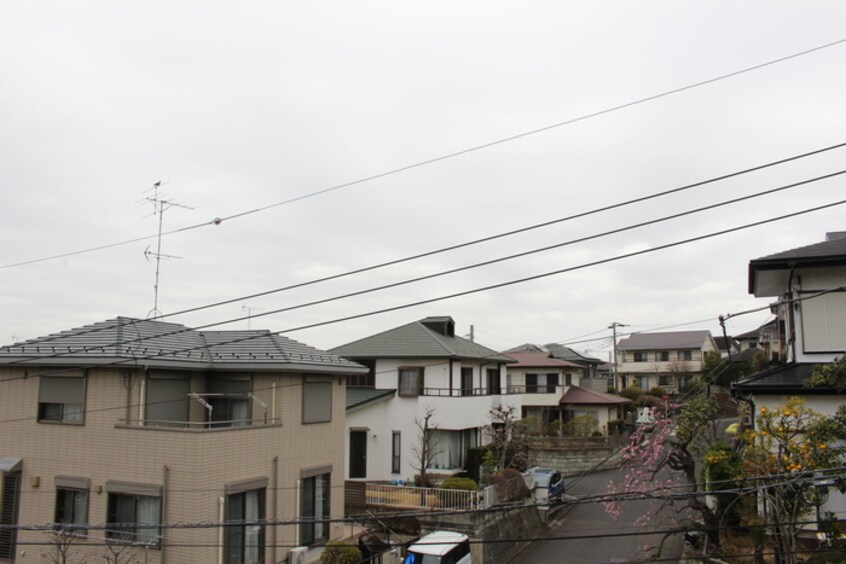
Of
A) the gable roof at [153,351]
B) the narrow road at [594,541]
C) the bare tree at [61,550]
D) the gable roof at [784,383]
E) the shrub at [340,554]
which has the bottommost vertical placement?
the narrow road at [594,541]

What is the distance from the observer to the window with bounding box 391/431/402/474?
26.2m

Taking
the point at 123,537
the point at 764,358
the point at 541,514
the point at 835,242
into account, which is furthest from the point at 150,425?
the point at 764,358

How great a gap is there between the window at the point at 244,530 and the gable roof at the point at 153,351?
3.15 m

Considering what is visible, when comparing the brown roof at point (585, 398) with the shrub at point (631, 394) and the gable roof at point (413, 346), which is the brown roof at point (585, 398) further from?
the shrub at point (631, 394)

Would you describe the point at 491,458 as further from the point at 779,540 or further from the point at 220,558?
the point at 779,540

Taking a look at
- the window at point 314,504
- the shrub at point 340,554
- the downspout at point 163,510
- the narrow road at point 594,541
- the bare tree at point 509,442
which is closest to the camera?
the downspout at point 163,510

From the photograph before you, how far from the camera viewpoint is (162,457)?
540 inches

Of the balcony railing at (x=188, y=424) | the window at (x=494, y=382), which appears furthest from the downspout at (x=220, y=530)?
the window at (x=494, y=382)

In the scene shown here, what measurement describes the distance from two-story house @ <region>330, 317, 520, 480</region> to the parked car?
387 centimetres

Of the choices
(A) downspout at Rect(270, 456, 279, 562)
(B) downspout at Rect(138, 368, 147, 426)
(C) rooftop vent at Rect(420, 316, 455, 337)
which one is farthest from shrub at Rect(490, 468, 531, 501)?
(B) downspout at Rect(138, 368, 147, 426)

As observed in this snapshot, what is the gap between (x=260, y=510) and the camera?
602 inches

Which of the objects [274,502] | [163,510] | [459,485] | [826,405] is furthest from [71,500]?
[826,405]

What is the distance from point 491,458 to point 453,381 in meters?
3.67

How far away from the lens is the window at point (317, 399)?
17.2 meters
